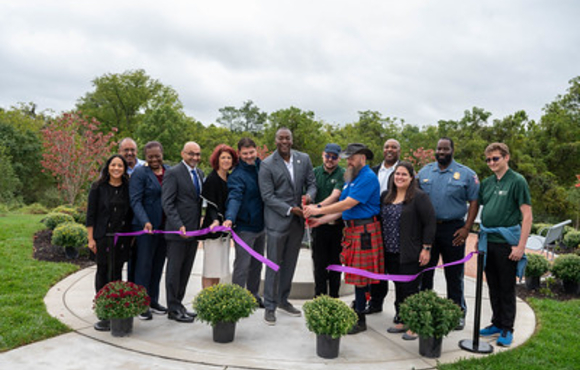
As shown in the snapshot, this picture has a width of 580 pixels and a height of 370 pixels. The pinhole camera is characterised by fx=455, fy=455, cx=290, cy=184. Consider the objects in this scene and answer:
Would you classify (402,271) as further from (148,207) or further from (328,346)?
(148,207)

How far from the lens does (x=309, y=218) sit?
4906mm

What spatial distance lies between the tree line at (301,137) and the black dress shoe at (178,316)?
48.9 ft

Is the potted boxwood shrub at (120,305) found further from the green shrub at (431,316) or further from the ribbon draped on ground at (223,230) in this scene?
the green shrub at (431,316)

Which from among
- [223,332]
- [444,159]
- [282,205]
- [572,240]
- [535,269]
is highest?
[444,159]

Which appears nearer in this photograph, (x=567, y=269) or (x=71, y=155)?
(x=567, y=269)

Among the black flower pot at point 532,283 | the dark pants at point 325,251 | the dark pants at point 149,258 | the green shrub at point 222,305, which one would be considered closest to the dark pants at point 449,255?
the dark pants at point 325,251

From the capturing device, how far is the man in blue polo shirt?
15.3 ft

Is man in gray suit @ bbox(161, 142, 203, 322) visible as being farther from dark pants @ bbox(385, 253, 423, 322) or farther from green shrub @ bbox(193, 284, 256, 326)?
dark pants @ bbox(385, 253, 423, 322)

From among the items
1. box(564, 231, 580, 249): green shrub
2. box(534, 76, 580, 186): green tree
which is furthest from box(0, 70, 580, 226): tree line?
box(564, 231, 580, 249): green shrub

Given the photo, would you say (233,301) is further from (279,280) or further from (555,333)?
(555,333)

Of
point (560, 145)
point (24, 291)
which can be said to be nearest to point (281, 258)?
point (24, 291)

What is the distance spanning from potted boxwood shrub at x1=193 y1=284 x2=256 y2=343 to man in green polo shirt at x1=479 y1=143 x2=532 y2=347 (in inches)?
93.3

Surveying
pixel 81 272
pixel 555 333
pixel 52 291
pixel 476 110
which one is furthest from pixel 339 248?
pixel 476 110

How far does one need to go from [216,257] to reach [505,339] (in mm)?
2992
